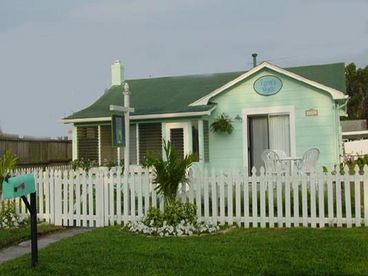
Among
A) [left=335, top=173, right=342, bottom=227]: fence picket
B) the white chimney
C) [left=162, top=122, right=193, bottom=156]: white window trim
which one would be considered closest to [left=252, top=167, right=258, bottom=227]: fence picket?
[left=335, top=173, right=342, bottom=227]: fence picket

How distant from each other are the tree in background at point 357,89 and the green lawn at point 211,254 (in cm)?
5361

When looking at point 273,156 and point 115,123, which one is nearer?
point 115,123

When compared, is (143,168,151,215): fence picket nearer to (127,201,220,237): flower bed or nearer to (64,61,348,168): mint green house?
(127,201,220,237): flower bed

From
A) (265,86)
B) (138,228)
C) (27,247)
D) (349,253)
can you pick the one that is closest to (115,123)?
(138,228)

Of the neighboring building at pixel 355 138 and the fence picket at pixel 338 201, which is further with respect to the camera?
the neighboring building at pixel 355 138

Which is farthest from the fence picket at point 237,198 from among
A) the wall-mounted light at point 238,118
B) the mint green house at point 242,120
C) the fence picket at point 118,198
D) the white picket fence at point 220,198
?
the wall-mounted light at point 238,118

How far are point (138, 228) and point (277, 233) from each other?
2488 millimetres

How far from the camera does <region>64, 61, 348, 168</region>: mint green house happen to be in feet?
53.0

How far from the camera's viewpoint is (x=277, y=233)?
366 inches

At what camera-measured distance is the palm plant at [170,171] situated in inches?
395

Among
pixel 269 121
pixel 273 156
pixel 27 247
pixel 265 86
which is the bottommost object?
pixel 27 247

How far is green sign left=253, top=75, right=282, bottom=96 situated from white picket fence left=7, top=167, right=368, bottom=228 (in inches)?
243

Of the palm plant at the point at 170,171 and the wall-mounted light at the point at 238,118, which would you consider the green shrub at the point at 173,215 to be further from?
the wall-mounted light at the point at 238,118

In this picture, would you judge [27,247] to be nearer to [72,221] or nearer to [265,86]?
[72,221]
